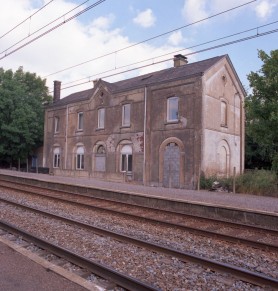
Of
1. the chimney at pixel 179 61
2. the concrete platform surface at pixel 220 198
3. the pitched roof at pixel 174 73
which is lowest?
the concrete platform surface at pixel 220 198

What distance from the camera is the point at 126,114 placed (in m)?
29.1

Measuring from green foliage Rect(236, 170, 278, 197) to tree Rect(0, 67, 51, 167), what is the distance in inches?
1028

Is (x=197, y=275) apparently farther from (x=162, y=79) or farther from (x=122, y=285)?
(x=162, y=79)

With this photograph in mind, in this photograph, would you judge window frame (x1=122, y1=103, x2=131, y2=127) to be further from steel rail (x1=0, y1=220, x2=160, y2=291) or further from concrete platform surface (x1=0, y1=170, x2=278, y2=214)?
steel rail (x1=0, y1=220, x2=160, y2=291)

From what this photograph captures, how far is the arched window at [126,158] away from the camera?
28.2 meters

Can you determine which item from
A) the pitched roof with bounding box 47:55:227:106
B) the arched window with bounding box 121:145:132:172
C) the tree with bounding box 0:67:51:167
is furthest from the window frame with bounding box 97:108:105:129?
the tree with bounding box 0:67:51:167

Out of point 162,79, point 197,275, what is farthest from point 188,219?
point 162,79

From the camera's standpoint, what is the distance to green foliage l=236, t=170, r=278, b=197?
19094mm

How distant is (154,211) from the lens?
41.1 ft

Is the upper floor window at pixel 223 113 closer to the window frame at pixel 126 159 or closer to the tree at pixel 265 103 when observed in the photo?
the window frame at pixel 126 159

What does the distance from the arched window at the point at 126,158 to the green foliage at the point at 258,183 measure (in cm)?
981

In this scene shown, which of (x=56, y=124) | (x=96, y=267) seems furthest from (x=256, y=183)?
(x=56, y=124)

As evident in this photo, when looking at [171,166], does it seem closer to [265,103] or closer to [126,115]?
[126,115]

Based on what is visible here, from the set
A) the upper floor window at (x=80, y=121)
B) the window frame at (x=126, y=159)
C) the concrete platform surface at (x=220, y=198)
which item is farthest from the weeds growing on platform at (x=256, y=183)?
the upper floor window at (x=80, y=121)
